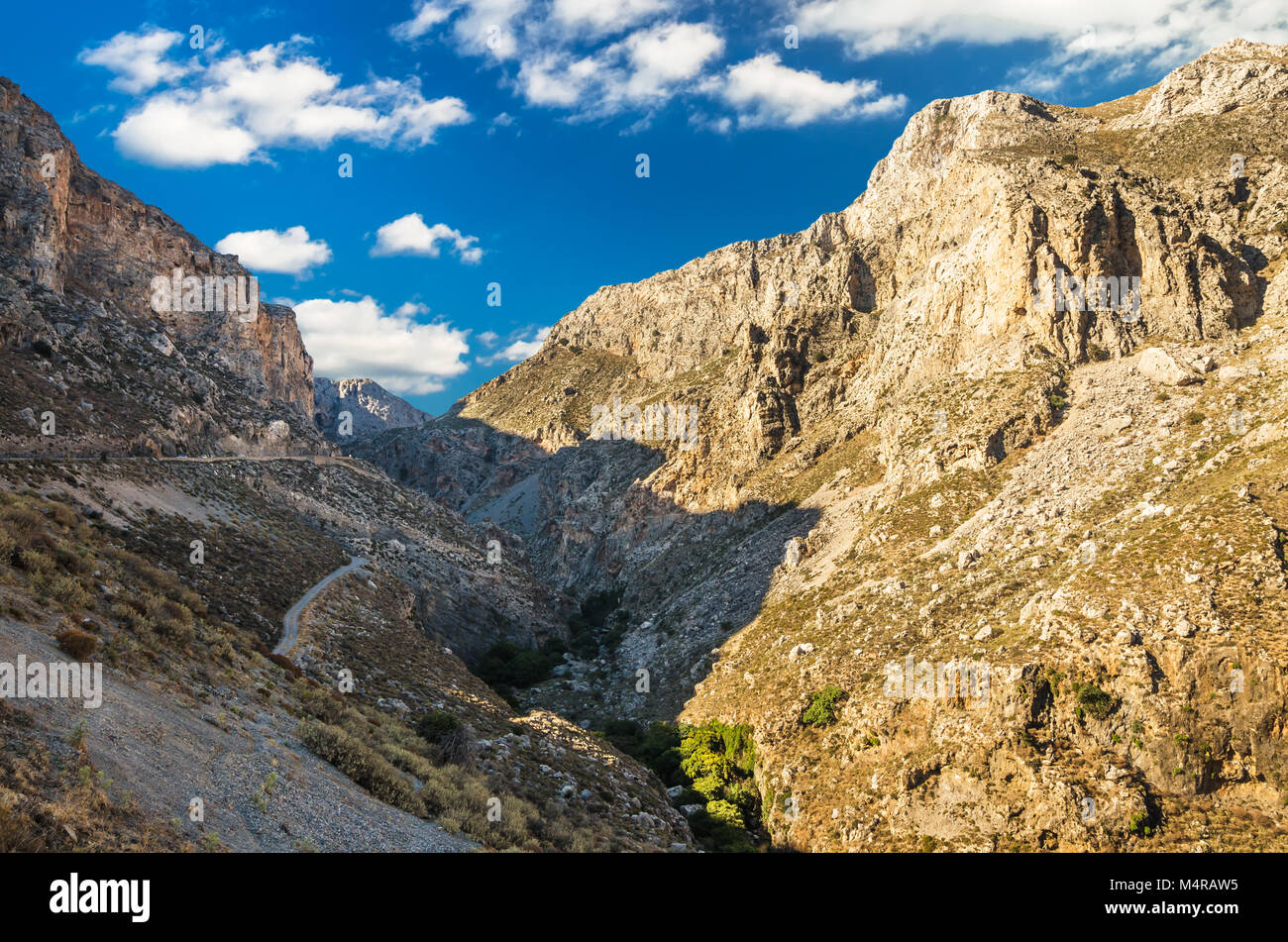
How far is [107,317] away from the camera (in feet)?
173

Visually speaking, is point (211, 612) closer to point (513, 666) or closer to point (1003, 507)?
point (513, 666)

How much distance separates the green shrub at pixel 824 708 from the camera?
32.5 m

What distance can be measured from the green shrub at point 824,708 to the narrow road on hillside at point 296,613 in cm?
2281

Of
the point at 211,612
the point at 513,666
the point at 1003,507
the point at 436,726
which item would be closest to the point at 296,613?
the point at 211,612

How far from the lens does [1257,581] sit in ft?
79.1

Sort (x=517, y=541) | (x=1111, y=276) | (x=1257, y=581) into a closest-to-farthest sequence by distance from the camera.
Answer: (x=1257, y=581) < (x=1111, y=276) < (x=517, y=541)

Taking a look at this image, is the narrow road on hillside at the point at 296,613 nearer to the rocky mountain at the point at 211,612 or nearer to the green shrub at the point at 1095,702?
the rocky mountain at the point at 211,612

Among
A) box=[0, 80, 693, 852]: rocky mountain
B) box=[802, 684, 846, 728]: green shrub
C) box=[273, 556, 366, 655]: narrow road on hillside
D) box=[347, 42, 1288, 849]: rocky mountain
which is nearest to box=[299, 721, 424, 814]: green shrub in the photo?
box=[0, 80, 693, 852]: rocky mountain

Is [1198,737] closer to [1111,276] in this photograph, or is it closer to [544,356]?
[1111,276]

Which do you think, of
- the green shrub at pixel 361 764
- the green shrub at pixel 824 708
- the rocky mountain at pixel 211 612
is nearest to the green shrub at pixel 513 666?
the rocky mountain at pixel 211 612

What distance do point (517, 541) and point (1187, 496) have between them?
3031 inches

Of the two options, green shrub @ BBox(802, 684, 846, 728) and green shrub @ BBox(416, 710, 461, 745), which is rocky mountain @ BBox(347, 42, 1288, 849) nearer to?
green shrub @ BBox(802, 684, 846, 728)

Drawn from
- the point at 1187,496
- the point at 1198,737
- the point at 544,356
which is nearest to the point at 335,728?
the point at 1198,737

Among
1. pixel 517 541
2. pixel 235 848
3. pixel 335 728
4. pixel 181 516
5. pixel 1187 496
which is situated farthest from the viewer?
pixel 517 541
